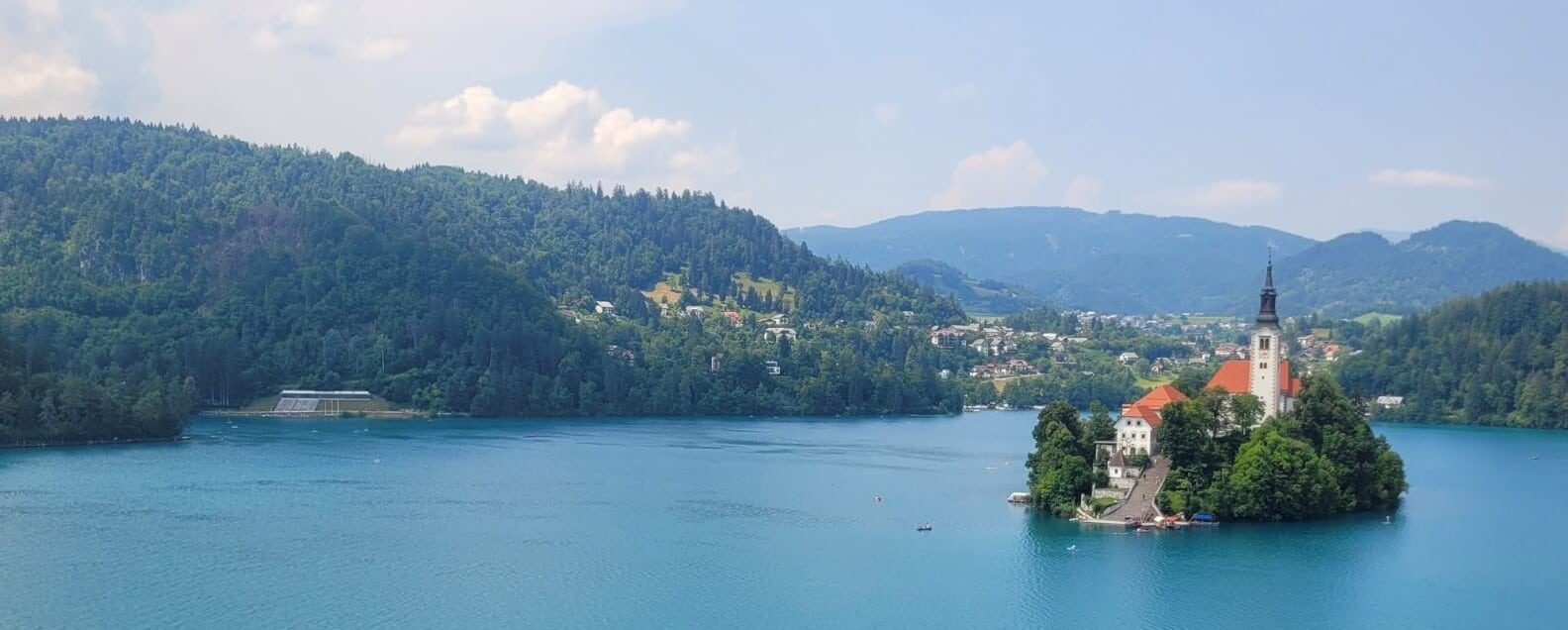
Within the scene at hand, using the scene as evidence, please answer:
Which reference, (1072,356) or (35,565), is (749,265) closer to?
(1072,356)

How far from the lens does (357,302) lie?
11638 centimetres

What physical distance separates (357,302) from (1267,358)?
77208 mm

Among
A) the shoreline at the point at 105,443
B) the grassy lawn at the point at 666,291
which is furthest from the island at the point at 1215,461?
the grassy lawn at the point at 666,291

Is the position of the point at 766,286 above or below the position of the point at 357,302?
above

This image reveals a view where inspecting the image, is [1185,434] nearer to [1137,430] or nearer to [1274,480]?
[1137,430]

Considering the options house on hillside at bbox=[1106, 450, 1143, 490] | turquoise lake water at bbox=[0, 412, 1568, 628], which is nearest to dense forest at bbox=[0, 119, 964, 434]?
turquoise lake water at bbox=[0, 412, 1568, 628]

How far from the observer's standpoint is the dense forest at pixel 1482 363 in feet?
361

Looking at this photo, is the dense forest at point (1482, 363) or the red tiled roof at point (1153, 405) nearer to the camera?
the red tiled roof at point (1153, 405)

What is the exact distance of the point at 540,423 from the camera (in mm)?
101938

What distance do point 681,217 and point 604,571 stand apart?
145 metres

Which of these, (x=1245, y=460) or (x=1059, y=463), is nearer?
(x=1245, y=460)

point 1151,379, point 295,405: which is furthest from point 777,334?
point 295,405

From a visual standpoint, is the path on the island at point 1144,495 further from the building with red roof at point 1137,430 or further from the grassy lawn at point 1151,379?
the grassy lawn at point 1151,379

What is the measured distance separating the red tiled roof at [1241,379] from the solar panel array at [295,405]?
6394cm
